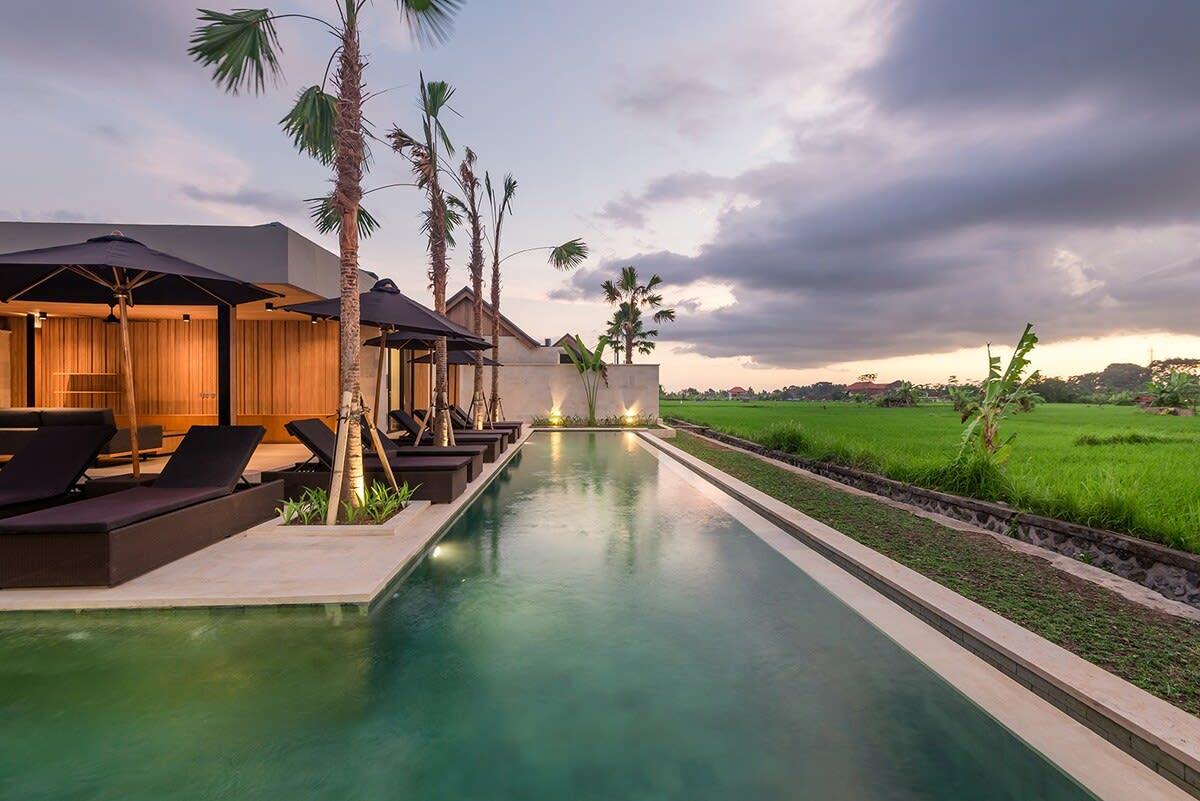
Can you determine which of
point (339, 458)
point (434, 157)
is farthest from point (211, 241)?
point (339, 458)

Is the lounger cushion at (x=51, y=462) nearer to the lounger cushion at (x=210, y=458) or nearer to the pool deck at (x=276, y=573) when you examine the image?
the lounger cushion at (x=210, y=458)

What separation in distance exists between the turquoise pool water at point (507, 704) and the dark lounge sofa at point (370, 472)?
2865mm

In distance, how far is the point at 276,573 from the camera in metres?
4.39

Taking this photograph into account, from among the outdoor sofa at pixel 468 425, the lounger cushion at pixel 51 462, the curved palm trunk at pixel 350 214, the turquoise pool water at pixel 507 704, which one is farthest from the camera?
the outdoor sofa at pixel 468 425

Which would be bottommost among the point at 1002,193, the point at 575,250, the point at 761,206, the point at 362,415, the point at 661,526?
the point at 661,526

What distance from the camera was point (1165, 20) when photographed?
9656mm

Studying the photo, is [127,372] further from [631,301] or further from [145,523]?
[631,301]

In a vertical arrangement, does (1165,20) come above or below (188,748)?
above

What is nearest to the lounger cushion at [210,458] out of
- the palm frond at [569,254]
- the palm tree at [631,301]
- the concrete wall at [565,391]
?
the palm frond at [569,254]

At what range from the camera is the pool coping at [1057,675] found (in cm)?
225

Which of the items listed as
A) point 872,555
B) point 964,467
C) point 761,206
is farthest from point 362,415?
point 761,206

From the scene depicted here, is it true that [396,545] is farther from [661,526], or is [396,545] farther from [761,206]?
[761,206]

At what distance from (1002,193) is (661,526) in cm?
1723

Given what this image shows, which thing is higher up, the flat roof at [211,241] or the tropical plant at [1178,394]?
the flat roof at [211,241]
